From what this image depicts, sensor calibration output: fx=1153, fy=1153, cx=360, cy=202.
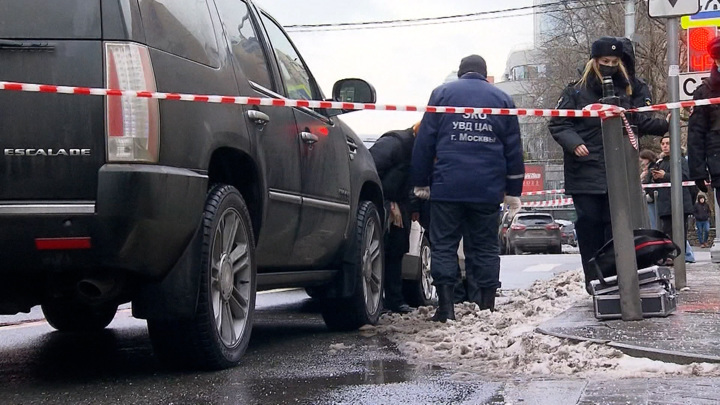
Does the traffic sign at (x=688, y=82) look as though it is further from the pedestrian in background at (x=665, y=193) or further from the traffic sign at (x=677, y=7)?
the pedestrian in background at (x=665, y=193)

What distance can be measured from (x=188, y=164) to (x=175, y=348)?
0.85 m

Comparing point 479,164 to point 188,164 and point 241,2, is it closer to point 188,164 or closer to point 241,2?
point 241,2

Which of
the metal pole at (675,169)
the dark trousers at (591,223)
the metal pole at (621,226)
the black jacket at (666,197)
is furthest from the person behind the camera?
the black jacket at (666,197)

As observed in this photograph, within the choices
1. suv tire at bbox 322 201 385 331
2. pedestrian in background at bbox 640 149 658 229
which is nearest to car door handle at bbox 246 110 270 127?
suv tire at bbox 322 201 385 331

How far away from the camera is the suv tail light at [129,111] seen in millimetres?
4367

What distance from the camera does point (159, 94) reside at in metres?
4.47

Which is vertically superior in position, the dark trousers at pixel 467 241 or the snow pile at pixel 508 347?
the dark trousers at pixel 467 241

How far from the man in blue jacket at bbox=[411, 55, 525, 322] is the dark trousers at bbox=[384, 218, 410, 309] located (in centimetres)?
98

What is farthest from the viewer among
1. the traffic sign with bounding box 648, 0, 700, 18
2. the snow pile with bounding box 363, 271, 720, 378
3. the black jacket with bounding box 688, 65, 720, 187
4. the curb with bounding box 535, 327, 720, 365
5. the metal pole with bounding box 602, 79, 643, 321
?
the traffic sign with bounding box 648, 0, 700, 18

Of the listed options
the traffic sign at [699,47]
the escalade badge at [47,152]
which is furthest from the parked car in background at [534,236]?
the escalade badge at [47,152]

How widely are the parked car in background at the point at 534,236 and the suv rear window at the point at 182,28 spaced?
34.8 m

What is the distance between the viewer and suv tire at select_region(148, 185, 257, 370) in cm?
484

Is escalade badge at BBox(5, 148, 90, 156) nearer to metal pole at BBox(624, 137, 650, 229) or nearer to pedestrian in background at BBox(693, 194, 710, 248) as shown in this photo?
metal pole at BBox(624, 137, 650, 229)

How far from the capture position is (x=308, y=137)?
620 centimetres
